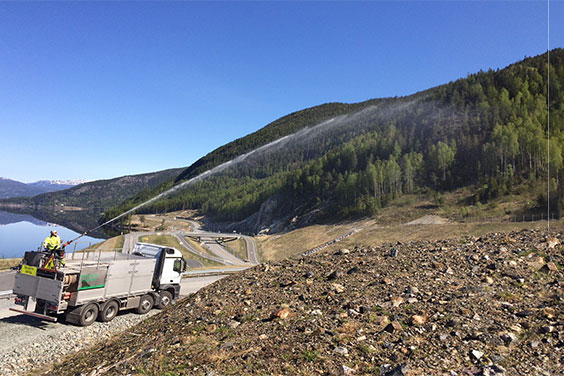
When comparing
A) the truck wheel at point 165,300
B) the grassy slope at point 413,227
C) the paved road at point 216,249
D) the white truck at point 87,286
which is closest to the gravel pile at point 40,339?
the white truck at point 87,286

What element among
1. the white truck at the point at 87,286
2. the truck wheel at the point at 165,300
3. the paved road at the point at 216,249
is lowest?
the paved road at the point at 216,249

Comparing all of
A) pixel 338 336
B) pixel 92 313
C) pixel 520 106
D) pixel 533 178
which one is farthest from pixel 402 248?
pixel 520 106

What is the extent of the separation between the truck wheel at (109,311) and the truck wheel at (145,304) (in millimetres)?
1652

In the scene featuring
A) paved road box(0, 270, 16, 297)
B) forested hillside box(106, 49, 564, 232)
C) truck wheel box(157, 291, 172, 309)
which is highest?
forested hillside box(106, 49, 564, 232)

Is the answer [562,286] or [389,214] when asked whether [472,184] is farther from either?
[562,286]

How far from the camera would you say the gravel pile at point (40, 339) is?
13.1 metres

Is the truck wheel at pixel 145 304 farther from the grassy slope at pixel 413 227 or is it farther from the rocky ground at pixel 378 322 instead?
the grassy slope at pixel 413 227

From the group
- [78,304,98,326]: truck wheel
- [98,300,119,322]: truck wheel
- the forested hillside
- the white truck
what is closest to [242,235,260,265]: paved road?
the forested hillside

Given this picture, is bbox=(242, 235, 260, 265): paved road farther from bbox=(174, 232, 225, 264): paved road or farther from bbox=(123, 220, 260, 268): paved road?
bbox=(174, 232, 225, 264): paved road

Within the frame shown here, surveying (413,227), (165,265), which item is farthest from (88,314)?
(413,227)

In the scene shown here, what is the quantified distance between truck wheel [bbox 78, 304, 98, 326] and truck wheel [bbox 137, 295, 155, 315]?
291cm

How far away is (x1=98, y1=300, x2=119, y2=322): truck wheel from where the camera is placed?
18109 millimetres

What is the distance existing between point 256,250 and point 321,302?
85.6m

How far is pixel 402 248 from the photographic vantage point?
17281 mm
